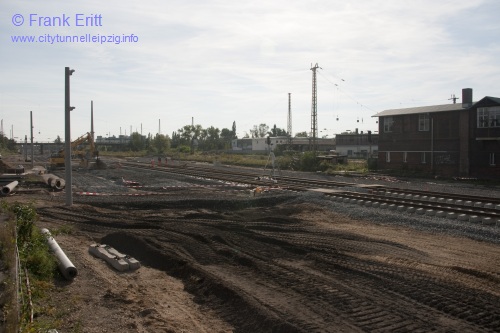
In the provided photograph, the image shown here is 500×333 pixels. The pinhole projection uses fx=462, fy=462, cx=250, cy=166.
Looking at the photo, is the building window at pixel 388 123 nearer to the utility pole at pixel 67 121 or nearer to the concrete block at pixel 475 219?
the concrete block at pixel 475 219

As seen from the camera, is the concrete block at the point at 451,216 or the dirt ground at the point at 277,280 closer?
the dirt ground at the point at 277,280

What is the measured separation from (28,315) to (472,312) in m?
6.35

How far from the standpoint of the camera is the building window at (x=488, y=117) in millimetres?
35094

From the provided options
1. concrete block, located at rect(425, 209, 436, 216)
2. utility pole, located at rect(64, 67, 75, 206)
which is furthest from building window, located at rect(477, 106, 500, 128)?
utility pole, located at rect(64, 67, 75, 206)

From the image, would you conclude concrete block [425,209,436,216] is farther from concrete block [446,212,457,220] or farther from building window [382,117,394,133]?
building window [382,117,394,133]

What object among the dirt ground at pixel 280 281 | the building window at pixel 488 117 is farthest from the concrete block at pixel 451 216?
the building window at pixel 488 117

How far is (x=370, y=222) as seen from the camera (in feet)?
51.5

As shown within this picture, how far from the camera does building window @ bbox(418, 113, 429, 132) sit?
4141 centimetres

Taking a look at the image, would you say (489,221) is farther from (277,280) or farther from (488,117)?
(488,117)

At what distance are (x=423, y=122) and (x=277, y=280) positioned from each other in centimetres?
3698

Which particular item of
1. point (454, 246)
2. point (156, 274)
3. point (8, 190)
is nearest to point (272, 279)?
point (156, 274)

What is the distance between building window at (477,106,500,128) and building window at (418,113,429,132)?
5.24 metres

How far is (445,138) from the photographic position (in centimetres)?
3947

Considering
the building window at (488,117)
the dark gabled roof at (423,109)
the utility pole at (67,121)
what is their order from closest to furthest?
the utility pole at (67,121)
the building window at (488,117)
the dark gabled roof at (423,109)
